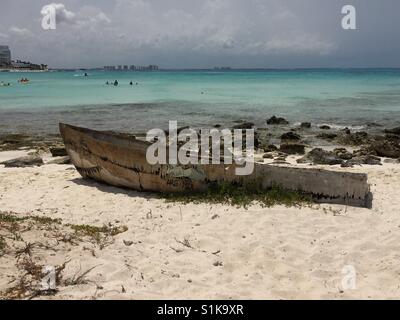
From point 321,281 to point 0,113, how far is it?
27892 millimetres

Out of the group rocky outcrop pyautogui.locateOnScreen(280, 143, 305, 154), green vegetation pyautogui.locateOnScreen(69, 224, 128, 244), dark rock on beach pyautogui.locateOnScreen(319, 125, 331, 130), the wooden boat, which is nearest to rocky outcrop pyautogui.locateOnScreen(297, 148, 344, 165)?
rocky outcrop pyautogui.locateOnScreen(280, 143, 305, 154)

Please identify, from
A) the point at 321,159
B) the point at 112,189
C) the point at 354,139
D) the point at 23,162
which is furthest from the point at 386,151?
the point at 23,162

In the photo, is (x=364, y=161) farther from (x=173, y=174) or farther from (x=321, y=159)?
(x=173, y=174)

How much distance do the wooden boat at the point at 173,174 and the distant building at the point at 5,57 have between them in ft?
501

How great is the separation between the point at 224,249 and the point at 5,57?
162 meters

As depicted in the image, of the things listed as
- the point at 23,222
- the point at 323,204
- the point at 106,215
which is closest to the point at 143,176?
the point at 106,215

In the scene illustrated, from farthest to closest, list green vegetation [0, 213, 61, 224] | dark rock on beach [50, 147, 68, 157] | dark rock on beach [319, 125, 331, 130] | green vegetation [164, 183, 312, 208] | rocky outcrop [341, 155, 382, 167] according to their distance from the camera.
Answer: dark rock on beach [319, 125, 331, 130] < dark rock on beach [50, 147, 68, 157] < rocky outcrop [341, 155, 382, 167] < green vegetation [164, 183, 312, 208] < green vegetation [0, 213, 61, 224]

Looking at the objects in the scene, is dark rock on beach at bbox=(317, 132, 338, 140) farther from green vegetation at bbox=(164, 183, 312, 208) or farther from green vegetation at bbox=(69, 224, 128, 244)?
green vegetation at bbox=(69, 224, 128, 244)

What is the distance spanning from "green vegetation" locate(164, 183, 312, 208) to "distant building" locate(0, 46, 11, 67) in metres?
155

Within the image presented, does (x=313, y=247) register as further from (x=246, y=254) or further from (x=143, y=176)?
(x=143, y=176)

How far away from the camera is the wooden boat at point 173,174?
8.12 meters

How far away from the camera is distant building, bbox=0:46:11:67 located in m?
145

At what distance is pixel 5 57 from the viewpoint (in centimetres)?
14838

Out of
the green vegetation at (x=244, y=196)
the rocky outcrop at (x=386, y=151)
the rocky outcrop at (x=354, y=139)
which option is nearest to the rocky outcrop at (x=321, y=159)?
the rocky outcrop at (x=386, y=151)
